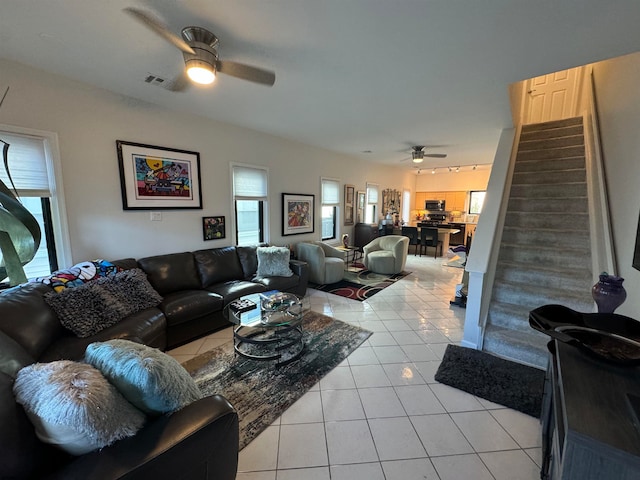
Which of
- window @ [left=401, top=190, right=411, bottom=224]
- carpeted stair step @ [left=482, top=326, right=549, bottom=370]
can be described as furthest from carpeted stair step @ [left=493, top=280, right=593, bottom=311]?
window @ [left=401, top=190, right=411, bottom=224]

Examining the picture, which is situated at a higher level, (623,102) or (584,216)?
(623,102)

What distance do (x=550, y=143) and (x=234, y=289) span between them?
5.37m

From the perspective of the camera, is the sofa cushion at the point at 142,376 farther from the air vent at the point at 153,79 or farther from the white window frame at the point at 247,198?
the white window frame at the point at 247,198

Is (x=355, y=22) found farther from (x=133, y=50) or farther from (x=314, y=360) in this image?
(x=314, y=360)

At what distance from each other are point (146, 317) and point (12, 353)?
110 centimetres

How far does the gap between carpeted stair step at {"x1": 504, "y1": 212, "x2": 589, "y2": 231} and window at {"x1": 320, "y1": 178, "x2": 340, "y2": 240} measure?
3265 millimetres

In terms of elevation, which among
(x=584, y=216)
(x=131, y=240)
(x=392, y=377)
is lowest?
(x=392, y=377)

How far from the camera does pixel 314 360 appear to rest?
7.97 ft

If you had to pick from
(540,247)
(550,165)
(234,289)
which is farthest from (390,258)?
(234,289)

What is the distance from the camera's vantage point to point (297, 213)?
4914 millimetres

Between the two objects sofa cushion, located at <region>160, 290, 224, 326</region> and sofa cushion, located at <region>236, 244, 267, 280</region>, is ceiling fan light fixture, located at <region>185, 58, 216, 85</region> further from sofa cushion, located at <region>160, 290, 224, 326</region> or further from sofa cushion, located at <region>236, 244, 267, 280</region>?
sofa cushion, located at <region>236, 244, 267, 280</region>

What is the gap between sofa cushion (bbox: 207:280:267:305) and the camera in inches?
117

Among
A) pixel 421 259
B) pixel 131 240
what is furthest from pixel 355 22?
pixel 421 259

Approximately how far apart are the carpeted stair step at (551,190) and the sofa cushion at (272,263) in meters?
3.48
